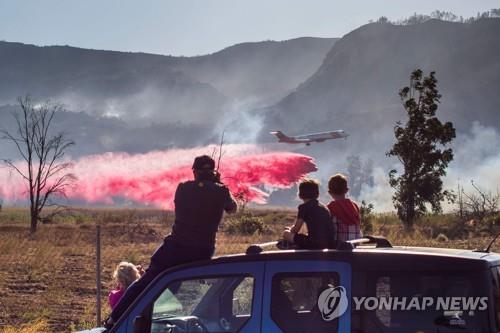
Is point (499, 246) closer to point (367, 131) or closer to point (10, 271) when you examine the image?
point (10, 271)

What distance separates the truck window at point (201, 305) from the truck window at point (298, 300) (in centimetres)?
29

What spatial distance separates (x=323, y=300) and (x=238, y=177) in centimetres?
4196

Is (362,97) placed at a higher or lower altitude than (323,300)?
higher

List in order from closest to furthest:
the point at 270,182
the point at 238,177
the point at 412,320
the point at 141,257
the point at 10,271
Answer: the point at 412,320 → the point at 10,271 → the point at 141,257 → the point at 270,182 → the point at 238,177

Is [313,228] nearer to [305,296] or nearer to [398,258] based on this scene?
[305,296]

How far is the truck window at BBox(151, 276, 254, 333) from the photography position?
5340 mm

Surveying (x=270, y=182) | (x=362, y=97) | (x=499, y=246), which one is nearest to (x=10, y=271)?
(x=499, y=246)

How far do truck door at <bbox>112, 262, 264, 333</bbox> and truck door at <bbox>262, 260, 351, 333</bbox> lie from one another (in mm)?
202

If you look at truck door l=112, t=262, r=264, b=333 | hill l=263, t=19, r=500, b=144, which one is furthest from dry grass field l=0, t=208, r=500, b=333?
hill l=263, t=19, r=500, b=144

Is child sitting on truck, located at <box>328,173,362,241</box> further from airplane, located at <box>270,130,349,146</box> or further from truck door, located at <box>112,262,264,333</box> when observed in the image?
airplane, located at <box>270,130,349,146</box>

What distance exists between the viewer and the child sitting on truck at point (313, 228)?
6301mm

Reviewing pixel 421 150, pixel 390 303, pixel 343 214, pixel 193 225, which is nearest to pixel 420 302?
pixel 390 303

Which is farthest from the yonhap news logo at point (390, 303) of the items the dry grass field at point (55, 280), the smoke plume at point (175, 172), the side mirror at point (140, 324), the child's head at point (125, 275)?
the smoke plume at point (175, 172)

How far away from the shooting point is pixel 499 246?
22.0m
